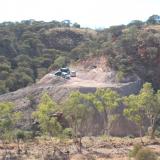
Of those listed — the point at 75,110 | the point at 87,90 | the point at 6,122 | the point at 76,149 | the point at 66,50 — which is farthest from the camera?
the point at 66,50

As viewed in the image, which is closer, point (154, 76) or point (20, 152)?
point (20, 152)

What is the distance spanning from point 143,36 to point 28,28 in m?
45.9

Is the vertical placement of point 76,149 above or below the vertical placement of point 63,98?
above

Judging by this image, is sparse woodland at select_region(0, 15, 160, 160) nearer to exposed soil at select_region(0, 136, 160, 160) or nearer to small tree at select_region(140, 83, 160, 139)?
small tree at select_region(140, 83, 160, 139)

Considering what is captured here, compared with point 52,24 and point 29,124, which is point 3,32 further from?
point 29,124

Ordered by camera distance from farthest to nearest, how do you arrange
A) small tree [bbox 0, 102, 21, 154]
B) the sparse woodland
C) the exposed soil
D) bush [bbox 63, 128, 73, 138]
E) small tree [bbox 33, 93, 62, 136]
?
bush [bbox 63, 128, 73, 138]
the sparse woodland
small tree [bbox 33, 93, 62, 136]
small tree [bbox 0, 102, 21, 154]
the exposed soil

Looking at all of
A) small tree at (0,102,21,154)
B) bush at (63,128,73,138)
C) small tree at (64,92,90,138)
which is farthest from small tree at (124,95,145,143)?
small tree at (0,102,21,154)

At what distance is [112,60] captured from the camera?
70.2 metres

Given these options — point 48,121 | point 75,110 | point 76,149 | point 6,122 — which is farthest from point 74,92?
point 6,122

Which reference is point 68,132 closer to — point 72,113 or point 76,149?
point 72,113

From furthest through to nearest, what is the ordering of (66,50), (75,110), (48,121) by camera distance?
1. (66,50)
2. (75,110)
3. (48,121)

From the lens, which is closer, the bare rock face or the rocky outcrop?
the rocky outcrop

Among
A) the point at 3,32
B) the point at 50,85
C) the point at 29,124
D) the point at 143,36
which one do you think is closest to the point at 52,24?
the point at 3,32

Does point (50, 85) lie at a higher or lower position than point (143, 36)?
lower
